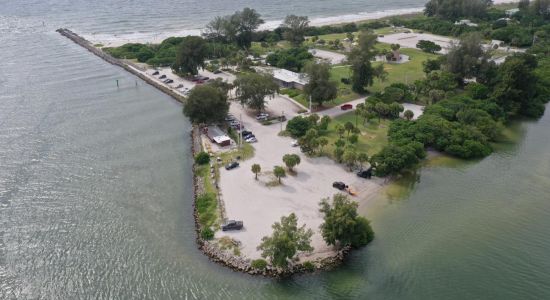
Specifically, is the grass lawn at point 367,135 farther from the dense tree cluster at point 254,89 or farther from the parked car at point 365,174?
the dense tree cluster at point 254,89

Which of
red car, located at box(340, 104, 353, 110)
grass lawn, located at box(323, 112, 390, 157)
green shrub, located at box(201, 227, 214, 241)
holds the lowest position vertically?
green shrub, located at box(201, 227, 214, 241)

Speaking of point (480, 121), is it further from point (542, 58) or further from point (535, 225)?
point (542, 58)

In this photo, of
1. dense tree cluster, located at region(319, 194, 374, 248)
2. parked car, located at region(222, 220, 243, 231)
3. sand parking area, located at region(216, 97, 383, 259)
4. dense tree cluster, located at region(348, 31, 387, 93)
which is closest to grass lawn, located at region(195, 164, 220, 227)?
sand parking area, located at region(216, 97, 383, 259)

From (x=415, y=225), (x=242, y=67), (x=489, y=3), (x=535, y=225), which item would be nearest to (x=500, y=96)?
(x=535, y=225)

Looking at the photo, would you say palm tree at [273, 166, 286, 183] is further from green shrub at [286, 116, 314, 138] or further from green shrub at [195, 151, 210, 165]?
green shrub at [286, 116, 314, 138]

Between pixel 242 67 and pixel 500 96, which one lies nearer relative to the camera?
pixel 500 96

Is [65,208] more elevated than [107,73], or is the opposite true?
[107,73]

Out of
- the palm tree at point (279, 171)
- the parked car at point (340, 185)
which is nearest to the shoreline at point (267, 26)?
the palm tree at point (279, 171)
